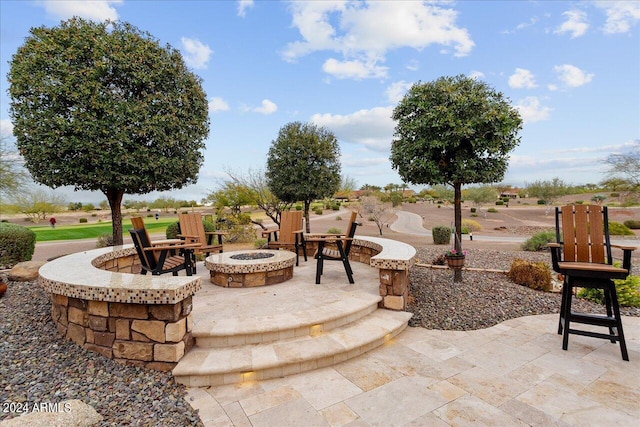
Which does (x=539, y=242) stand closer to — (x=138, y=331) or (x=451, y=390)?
(x=451, y=390)

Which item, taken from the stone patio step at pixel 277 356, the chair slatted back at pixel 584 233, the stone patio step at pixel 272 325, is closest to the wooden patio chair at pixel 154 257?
the stone patio step at pixel 272 325

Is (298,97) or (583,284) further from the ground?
(298,97)

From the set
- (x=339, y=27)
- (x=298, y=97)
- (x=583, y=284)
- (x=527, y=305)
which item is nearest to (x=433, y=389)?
(x=583, y=284)

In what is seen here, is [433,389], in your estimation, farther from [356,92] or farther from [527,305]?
[356,92]

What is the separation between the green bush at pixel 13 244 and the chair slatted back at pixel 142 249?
4.32 meters

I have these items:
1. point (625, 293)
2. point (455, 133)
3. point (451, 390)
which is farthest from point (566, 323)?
point (455, 133)

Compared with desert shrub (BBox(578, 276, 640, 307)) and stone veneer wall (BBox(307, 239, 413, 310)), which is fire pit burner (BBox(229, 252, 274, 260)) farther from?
desert shrub (BBox(578, 276, 640, 307))

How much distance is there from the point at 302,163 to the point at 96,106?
6.40m

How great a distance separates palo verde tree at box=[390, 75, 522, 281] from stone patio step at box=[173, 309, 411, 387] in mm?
3056

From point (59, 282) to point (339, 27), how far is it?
8827mm

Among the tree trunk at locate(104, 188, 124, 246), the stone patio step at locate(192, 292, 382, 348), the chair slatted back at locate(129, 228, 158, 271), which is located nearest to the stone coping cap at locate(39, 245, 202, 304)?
the stone patio step at locate(192, 292, 382, 348)

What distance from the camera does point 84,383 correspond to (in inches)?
90.0

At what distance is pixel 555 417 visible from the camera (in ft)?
6.51

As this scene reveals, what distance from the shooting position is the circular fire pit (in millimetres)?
4449
